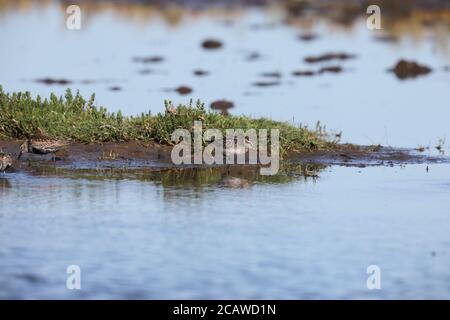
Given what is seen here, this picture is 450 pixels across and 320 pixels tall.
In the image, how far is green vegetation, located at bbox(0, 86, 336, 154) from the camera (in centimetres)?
1728

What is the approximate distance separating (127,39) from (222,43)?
10.2ft

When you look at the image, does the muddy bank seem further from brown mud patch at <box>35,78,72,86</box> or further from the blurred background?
brown mud patch at <box>35,78,72,86</box>

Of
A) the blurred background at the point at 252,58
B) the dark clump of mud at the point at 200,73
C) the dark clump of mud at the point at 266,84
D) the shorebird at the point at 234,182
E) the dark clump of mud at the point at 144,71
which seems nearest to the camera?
the shorebird at the point at 234,182

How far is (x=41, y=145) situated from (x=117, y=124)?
51.0 inches

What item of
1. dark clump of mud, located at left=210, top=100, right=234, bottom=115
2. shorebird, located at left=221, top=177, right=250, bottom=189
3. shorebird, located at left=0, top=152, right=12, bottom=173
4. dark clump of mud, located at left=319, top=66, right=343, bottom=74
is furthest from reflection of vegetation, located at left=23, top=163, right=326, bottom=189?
dark clump of mud, located at left=319, top=66, right=343, bottom=74

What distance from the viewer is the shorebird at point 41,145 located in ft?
54.9

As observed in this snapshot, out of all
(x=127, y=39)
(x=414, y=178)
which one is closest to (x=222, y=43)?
(x=127, y=39)

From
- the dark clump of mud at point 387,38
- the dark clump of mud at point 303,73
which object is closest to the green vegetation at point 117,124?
the dark clump of mud at point 303,73

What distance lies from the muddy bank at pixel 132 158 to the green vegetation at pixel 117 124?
0.14 meters

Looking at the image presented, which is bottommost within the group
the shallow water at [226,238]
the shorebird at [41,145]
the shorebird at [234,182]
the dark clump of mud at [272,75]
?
the shallow water at [226,238]

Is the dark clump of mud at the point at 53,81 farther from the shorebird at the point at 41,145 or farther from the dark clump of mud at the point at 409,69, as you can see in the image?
the shorebird at the point at 41,145
